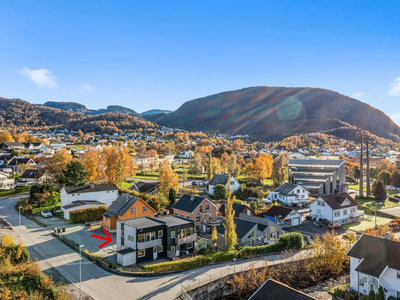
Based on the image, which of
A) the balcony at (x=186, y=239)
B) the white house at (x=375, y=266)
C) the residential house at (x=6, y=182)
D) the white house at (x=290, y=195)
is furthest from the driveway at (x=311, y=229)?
the residential house at (x=6, y=182)

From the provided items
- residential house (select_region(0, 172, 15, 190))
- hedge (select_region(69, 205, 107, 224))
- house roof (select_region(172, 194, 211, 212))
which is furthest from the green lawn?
residential house (select_region(0, 172, 15, 190))

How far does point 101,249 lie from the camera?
28.5 m

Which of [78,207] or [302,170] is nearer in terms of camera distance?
[78,207]

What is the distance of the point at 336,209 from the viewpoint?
42750mm

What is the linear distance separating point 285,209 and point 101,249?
2499 cm

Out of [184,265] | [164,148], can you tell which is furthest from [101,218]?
[164,148]

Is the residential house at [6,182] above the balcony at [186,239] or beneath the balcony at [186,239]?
above

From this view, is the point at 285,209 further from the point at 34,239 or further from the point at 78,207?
the point at 34,239

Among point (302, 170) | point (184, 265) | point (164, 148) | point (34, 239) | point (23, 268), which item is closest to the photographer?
point (23, 268)

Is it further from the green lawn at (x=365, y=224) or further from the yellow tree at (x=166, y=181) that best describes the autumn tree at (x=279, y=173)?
the yellow tree at (x=166, y=181)

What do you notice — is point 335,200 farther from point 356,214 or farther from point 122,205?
point 122,205

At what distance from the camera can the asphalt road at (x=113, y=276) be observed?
20.0 meters

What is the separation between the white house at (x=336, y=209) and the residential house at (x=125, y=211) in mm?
25774

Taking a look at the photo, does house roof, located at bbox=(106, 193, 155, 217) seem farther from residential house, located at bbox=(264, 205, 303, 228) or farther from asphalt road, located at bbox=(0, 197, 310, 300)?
residential house, located at bbox=(264, 205, 303, 228)
